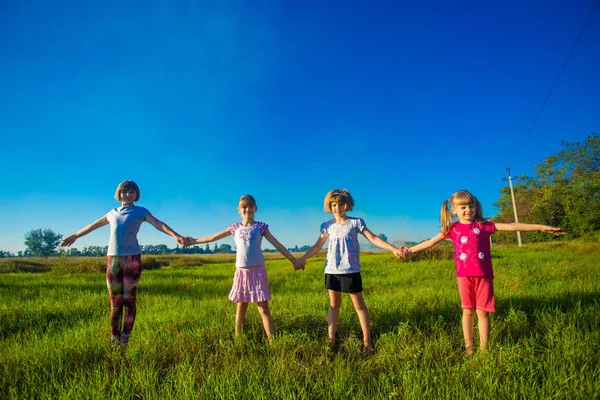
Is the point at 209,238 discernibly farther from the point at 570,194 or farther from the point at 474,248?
the point at 570,194

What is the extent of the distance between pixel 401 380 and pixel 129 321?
11.8 feet

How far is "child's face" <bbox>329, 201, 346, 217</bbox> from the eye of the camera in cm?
446

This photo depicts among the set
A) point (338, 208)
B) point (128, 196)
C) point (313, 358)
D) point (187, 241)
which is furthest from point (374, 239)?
point (128, 196)

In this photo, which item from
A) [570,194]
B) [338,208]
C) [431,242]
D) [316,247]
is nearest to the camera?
[431,242]

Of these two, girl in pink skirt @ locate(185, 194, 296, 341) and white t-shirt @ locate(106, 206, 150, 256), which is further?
white t-shirt @ locate(106, 206, 150, 256)

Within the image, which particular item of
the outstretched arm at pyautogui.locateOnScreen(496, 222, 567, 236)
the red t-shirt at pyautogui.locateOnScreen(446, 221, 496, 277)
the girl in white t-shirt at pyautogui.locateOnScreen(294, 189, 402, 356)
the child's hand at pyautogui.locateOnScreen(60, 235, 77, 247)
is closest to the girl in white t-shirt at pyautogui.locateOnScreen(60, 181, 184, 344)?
the child's hand at pyautogui.locateOnScreen(60, 235, 77, 247)

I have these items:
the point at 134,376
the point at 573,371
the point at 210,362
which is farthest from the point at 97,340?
the point at 573,371

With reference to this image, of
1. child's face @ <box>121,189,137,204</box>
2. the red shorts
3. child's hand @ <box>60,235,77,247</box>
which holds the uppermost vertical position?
child's face @ <box>121,189,137,204</box>

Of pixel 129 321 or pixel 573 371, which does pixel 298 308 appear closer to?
pixel 129 321

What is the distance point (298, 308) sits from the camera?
229 inches

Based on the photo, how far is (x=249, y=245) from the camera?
432 centimetres

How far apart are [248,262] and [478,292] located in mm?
2944

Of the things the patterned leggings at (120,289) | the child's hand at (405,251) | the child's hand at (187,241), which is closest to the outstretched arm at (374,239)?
the child's hand at (405,251)

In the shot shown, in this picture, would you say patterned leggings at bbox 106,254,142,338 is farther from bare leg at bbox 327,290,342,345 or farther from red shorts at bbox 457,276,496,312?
red shorts at bbox 457,276,496,312
